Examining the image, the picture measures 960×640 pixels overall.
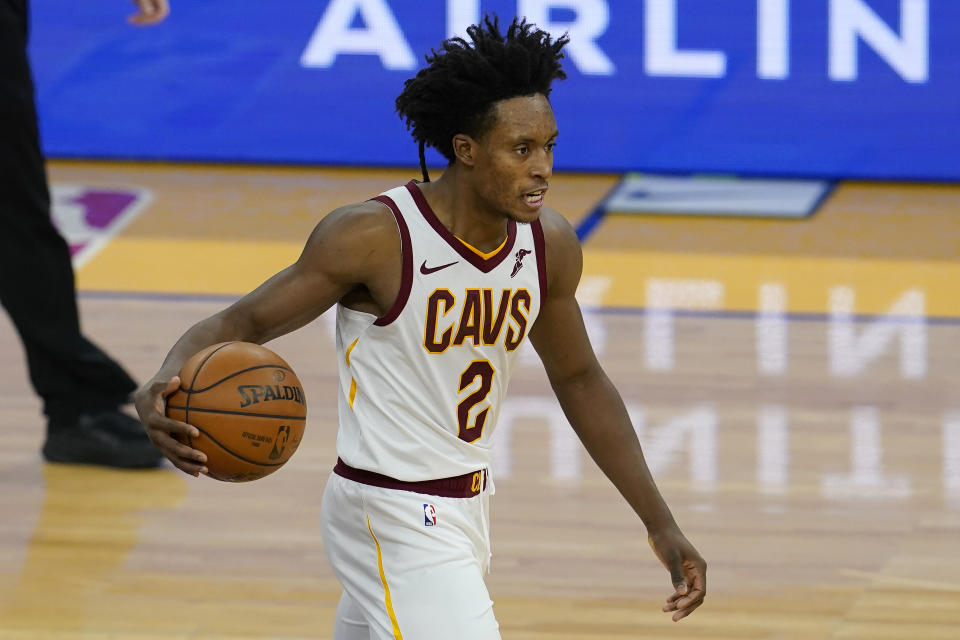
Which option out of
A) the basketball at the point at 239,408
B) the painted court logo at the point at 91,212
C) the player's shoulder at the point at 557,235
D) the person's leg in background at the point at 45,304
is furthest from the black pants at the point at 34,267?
the painted court logo at the point at 91,212

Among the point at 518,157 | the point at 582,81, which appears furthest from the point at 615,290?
the point at 518,157

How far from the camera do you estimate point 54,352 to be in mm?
5652

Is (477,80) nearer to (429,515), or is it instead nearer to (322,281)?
(322,281)

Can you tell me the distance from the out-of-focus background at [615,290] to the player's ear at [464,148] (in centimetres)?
168

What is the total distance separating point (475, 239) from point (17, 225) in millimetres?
2823

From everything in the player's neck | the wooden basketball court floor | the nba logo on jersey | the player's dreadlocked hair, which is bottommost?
the wooden basketball court floor

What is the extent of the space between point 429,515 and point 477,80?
2.55 ft

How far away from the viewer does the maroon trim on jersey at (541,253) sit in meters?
3.24

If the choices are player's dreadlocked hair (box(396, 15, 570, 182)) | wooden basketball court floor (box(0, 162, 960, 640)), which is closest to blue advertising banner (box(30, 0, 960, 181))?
wooden basketball court floor (box(0, 162, 960, 640))

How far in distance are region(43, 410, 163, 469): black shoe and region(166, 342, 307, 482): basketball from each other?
2713 mm

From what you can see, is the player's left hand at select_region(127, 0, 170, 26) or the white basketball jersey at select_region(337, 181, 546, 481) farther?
the player's left hand at select_region(127, 0, 170, 26)

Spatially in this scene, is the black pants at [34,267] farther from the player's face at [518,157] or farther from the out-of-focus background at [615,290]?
the player's face at [518,157]

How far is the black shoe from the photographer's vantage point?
5.79m

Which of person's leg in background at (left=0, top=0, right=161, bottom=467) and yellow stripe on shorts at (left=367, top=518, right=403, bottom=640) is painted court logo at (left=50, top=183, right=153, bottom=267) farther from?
yellow stripe on shorts at (left=367, top=518, right=403, bottom=640)
